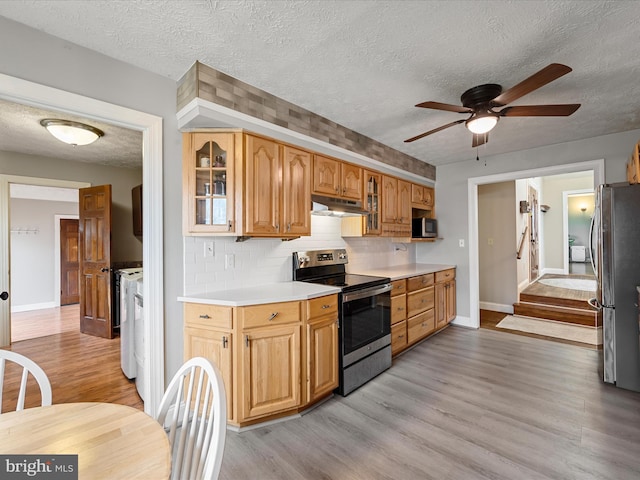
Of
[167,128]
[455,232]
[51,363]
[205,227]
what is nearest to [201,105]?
[167,128]

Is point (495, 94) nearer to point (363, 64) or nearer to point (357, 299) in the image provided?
point (363, 64)

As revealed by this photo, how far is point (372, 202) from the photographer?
3.58m

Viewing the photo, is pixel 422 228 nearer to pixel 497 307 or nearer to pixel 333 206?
pixel 333 206

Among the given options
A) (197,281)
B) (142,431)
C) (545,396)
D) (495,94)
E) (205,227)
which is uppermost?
(495,94)

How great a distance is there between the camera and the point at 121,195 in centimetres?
481

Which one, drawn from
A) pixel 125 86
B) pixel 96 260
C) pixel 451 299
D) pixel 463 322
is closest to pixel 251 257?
pixel 125 86

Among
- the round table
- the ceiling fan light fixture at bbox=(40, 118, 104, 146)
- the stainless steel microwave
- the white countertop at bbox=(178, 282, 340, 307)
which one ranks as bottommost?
the round table

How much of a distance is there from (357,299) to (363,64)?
183cm

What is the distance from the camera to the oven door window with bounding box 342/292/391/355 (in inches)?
100

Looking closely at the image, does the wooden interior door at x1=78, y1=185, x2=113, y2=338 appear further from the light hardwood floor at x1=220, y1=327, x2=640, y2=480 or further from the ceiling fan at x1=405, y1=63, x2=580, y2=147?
the ceiling fan at x1=405, y1=63, x2=580, y2=147

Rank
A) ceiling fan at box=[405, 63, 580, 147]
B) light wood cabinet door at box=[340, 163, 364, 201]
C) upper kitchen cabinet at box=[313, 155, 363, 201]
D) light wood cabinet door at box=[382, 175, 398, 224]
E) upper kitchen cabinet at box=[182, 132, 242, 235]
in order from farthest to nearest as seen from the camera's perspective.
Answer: light wood cabinet door at box=[382, 175, 398, 224] < light wood cabinet door at box=[340, 163, 364, 201] < upper kitchen cabinet at box=[313, 155, 363, 201] < upper kitchen cabinet at box=[182, 132, 242, 235] < ceiling fan at box=[405, 63, 580, 147]

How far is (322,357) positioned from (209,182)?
162 centimetres

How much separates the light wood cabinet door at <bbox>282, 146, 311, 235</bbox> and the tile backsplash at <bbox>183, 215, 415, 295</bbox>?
37 cm

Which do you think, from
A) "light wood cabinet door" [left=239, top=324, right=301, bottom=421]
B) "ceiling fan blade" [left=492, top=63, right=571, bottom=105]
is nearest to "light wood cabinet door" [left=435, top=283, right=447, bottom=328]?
"light wood cabinet door" [left=239, top=324, right=301, bottom=421]
